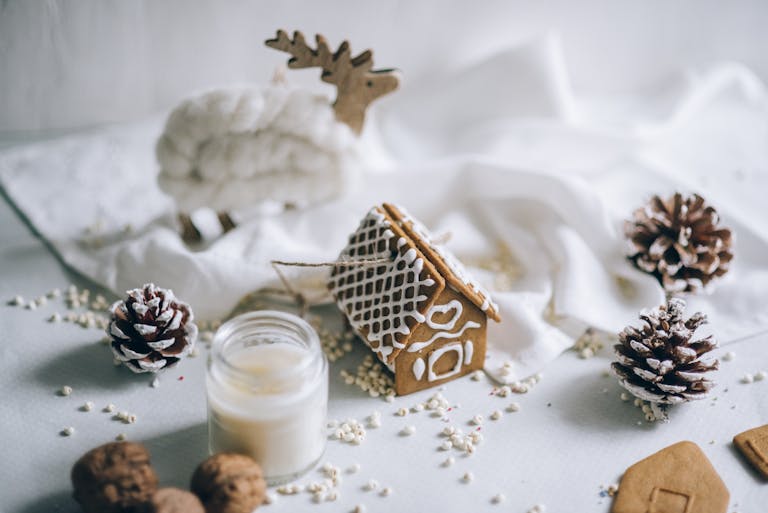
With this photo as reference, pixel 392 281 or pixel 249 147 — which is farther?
pixel 249 147

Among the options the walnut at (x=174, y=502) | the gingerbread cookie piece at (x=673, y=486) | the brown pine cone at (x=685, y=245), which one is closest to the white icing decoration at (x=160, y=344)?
the walnut at (x=174, y=502)

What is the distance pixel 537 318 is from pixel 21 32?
95 centimetres

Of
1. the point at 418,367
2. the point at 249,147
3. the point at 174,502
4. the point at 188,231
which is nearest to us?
the point at 174,502

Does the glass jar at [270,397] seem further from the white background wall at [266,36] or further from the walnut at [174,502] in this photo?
the white background wall at [266,36]

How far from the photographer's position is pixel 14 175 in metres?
1.38

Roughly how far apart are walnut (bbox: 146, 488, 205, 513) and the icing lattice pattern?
0.30m

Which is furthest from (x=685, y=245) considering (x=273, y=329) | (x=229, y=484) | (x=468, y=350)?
(x=229, y=484)

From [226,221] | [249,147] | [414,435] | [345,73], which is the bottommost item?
[414,435]

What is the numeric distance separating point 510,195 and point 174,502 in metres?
0.78

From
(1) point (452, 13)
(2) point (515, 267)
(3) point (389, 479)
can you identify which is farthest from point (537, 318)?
(1) point (452, 13)

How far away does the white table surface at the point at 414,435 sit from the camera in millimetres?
932

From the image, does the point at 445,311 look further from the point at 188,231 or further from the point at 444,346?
the point at 188,231

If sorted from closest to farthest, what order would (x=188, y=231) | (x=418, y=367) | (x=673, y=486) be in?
(x=673, y=486) < (x=418, y=367) < (x=188, y=231)

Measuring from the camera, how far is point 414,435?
1012 mm
